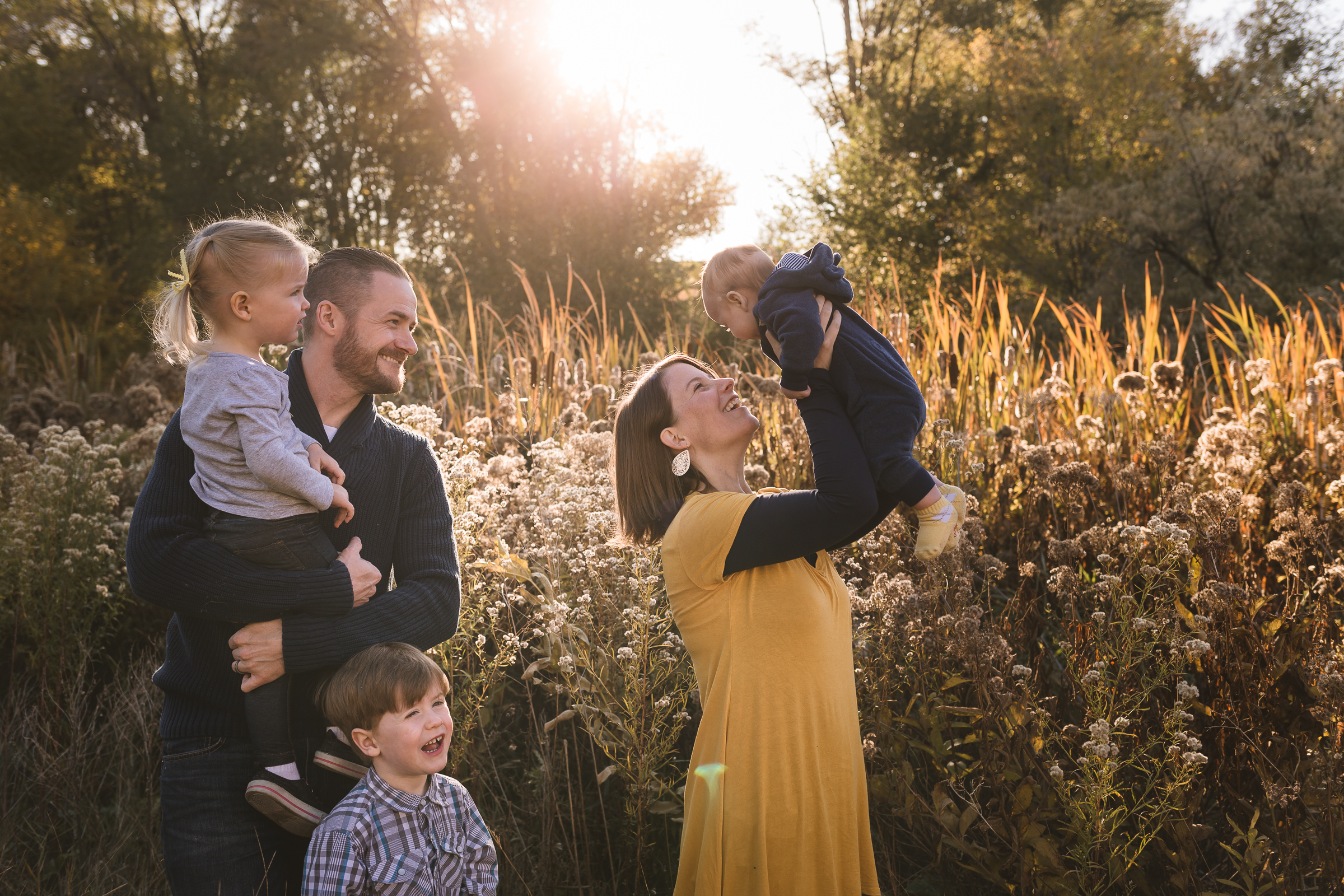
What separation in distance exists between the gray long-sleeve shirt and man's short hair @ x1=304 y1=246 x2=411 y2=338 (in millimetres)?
314

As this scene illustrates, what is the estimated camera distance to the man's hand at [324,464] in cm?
227

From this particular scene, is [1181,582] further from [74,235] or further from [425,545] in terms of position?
[74,235]

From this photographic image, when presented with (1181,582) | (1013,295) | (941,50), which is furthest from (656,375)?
(941,50)

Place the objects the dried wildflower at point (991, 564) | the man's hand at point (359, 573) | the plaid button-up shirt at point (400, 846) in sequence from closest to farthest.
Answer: the plaid button-up shirt at point (400, 846), the man's hand at point (359, 573), the dried wildflower at point (991, 564)

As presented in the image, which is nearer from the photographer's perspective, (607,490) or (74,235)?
(607,490)

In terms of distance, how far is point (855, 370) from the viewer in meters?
2.35

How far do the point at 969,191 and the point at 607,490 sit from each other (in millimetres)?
20155

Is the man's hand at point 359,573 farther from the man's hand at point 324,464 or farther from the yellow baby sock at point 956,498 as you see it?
the yellow baby sock at point 956,498

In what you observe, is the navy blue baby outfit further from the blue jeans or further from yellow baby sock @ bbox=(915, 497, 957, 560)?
the blue jeans

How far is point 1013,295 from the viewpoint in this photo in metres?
19.4

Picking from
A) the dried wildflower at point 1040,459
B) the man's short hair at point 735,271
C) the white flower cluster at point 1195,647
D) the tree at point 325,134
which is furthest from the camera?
the tree at point 325,134

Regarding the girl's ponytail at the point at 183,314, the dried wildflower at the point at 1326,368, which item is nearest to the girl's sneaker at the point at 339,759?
the girl's ponytail at the point at 183,314

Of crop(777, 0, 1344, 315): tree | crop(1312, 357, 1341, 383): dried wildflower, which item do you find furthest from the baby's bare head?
crop(777, 0, 1344, 315): tree

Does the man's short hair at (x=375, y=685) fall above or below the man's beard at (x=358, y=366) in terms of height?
below
